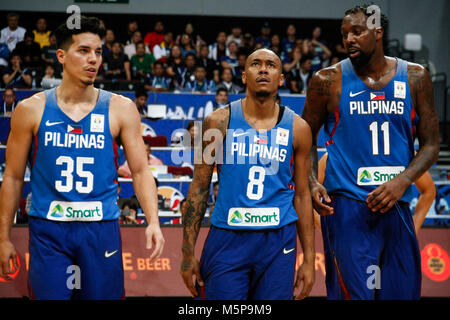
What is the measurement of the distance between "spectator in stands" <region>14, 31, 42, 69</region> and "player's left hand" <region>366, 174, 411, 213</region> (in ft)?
36.8

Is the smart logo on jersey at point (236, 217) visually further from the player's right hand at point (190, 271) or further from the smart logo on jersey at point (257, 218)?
the player's right hand at point (190, 271)

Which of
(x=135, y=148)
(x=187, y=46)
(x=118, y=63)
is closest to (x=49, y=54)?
(x=118, y=63)

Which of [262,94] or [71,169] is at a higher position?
→ [262,94]

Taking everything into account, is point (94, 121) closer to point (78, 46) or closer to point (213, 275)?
point (78, 46)

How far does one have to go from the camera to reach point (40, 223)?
12.1 ft

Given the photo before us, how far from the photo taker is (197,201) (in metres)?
3.98

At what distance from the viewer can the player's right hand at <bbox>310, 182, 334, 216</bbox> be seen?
3.99m

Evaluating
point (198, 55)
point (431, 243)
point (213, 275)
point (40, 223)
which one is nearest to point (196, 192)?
point (213, 275)

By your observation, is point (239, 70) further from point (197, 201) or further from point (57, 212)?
point (57, 212)

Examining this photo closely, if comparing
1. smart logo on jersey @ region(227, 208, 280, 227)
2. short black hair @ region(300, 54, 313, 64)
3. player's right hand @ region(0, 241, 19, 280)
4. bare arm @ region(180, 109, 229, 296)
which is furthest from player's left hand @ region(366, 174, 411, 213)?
short black hair @ region(300, 54, 313, 64)

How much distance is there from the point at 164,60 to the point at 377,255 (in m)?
11.6

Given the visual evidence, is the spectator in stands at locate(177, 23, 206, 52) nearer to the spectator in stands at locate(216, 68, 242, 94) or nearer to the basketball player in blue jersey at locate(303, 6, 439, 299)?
the spectator in stands at locate(216, 68, 242, 94)

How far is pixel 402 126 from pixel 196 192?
140cm

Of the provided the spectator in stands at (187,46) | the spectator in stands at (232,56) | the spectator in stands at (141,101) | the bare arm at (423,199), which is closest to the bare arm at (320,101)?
the bare arm at (423,199)
